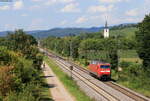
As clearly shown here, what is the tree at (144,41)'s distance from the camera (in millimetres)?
63562

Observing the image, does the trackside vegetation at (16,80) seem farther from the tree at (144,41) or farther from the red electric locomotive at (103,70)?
the tree at (144,41)

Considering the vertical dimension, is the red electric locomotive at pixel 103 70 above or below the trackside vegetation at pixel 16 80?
below

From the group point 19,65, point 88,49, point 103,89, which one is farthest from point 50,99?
point 88,49

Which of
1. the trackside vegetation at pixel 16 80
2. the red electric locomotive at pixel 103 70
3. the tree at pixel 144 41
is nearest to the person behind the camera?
the trackside vegetation at pixel 16 80

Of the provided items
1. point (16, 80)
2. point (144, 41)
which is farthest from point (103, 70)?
point (16, 80)

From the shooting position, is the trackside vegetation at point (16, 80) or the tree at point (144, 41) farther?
the tree at point (144, 41)

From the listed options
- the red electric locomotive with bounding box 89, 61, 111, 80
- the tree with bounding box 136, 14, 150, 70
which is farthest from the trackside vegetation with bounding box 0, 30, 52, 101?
the tree with bounding box 136, 14, 150, 70

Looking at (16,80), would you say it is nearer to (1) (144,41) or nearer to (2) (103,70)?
(2) (103,70)

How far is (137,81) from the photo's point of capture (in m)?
54.1

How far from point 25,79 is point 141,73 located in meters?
26.0

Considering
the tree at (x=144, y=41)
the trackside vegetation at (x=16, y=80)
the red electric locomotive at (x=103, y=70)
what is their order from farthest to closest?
the tree at (x=144, y=41), the red electric locomotive at (x=103, y=70), the trackside vegetation at (x=16, y=80)

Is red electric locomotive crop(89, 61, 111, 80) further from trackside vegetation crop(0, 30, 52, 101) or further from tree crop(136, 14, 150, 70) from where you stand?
trackside vegetation crop(0, 30, 52, 101)

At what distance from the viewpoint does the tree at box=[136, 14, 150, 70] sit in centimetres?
6356

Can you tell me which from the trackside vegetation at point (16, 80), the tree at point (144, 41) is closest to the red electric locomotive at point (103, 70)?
the tree at point (144, 41)
